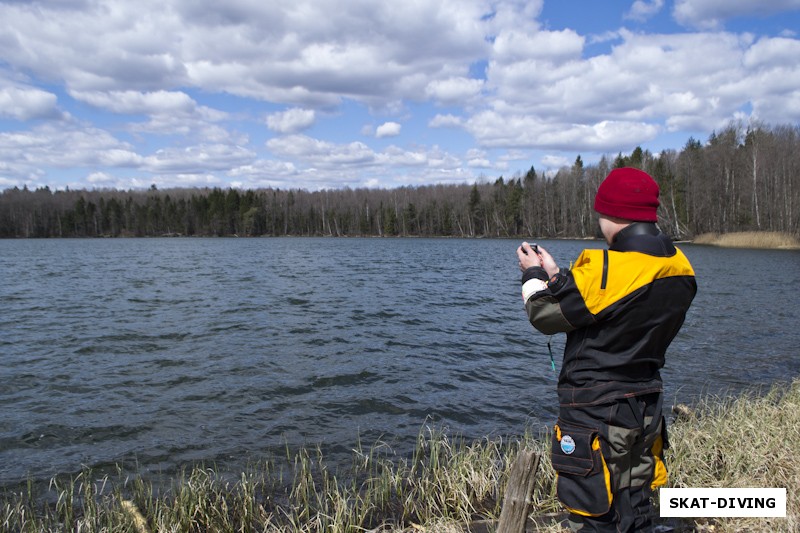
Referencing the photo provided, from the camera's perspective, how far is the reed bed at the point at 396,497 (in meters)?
5.07

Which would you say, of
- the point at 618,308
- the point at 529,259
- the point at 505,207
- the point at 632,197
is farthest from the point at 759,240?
the point at 618,308

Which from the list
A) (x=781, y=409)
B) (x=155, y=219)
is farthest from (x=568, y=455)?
(x=155, y=219)

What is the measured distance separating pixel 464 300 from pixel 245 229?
350ft

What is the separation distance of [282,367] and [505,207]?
334 feet

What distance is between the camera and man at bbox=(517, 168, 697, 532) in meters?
2.91

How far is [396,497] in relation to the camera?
6.11m

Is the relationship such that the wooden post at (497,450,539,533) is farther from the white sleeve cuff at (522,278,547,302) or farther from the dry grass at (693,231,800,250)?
the dry grass at (693,231,800,250)

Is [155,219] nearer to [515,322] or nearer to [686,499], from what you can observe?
[515,322]

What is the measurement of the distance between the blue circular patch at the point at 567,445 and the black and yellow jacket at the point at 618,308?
20 centimetres

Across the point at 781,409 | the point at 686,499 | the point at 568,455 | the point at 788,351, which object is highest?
the point at 568,455

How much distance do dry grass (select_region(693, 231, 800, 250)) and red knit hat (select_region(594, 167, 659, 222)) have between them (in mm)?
62670

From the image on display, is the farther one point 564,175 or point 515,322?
point 564,175

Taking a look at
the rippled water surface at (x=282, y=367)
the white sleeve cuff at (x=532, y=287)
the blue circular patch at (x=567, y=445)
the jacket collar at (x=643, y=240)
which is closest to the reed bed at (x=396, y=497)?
the rippled water surface at (x=282, y=367)

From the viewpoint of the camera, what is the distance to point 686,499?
11.8 ft
